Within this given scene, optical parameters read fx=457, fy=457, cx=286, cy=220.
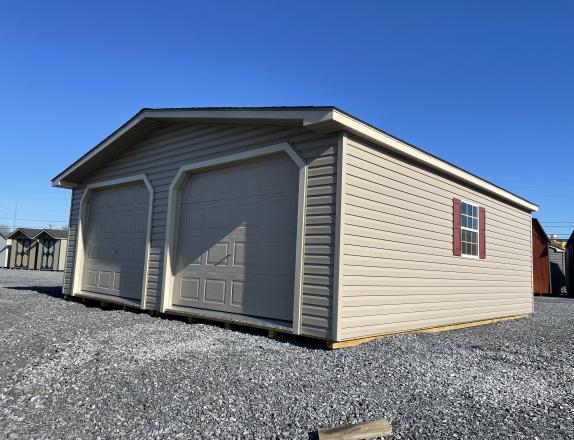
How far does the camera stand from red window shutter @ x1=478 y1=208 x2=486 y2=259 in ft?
29.3

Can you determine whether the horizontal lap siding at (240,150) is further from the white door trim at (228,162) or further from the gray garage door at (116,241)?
the gray garage door at (116,241)

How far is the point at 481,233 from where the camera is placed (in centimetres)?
901

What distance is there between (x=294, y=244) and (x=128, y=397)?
3030mm

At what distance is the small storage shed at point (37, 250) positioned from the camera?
30.0 meters

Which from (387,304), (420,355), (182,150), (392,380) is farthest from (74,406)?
(182,150)

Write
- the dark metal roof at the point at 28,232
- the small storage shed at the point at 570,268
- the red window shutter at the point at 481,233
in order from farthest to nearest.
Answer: the dark metal roof at the point at 28,232, the small storage shed at the point at 570,268, the red window shutter at the point at 481,233

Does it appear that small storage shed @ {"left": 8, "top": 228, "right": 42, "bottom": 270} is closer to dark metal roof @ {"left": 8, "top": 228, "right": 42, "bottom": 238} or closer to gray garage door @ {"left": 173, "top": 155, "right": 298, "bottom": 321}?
dark metal roof @ {"left": 8, "top": 228, "right": 42, "bottom": 238}

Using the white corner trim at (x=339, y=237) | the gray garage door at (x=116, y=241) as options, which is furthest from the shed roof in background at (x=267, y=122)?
the gray garage door at (x=116, y=241)

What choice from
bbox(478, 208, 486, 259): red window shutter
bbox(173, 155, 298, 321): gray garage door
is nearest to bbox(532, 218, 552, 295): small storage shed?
bbox(478, 208, 486, 259): red window shutter

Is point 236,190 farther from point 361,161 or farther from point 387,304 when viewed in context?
point 387,304

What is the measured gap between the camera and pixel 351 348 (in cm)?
547

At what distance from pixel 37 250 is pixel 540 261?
97.8ft

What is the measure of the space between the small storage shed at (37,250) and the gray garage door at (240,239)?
84.5 ft

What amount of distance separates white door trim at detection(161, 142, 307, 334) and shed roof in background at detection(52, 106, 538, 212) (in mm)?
439
